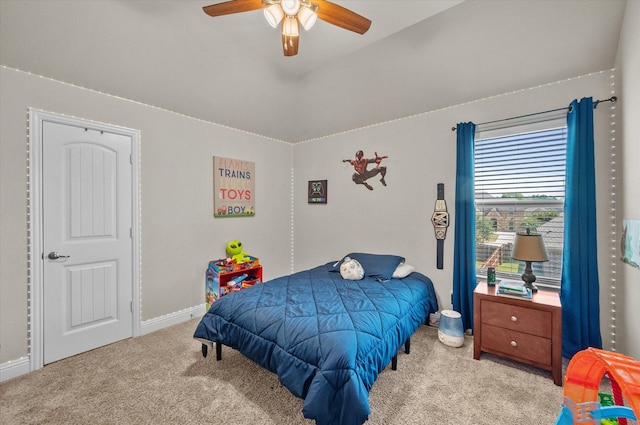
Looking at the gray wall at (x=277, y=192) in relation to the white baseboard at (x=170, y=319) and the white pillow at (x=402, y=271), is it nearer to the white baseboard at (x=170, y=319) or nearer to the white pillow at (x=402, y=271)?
the white baseboard at (x=170, y=319)

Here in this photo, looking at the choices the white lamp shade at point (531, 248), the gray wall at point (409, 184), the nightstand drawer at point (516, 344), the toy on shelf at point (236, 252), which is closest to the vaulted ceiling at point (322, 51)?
the gray wall at point (409, 184)

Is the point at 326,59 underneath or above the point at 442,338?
above

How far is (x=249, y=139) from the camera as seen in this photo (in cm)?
403

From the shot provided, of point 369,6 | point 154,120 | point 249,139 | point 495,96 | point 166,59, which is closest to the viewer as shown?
point 369,6

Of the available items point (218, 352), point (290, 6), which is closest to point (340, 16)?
point (290, 6)

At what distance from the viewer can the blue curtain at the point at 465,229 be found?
2.88 meters

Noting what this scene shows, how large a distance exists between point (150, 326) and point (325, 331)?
2316mm

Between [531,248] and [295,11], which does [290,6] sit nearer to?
[295,11]

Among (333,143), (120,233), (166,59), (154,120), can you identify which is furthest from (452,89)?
(120,233)

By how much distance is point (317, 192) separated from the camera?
14.3 feet

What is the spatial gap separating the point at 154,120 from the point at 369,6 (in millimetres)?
2473

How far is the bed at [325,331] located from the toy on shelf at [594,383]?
3.15 feet

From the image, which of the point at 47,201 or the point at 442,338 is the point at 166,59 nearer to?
the point at 47,201

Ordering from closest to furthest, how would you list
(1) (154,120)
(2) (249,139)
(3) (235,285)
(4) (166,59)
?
(4) (166,59) → (1) (154,120) → (3) (235,285) → (2) (249,139)
